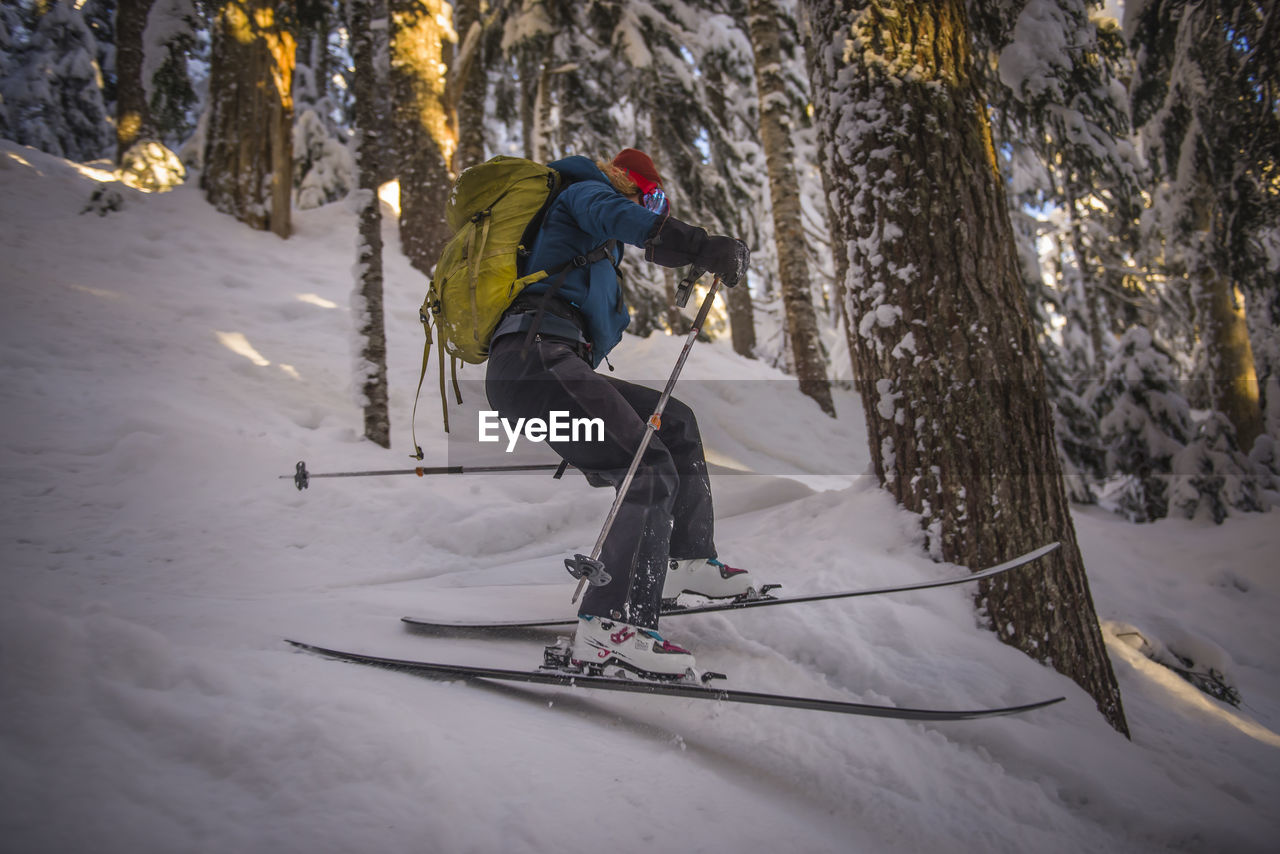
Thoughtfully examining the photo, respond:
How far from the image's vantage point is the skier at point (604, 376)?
7.45ft

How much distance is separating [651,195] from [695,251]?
1.56ft

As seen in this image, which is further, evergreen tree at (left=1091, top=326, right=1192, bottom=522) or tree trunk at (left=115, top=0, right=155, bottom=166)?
tree trunk at (left=115, top=0, right=155, bottom=166)

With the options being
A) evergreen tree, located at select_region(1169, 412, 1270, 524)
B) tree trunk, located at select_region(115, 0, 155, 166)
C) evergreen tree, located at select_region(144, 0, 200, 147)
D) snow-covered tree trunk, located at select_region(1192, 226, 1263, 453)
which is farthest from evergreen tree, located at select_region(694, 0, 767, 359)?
tree trunk, located at select_region(115, 0, 155, 166)

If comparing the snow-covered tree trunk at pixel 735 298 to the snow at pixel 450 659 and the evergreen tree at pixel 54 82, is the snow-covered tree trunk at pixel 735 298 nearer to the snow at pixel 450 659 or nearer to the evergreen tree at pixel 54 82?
the snow at pixel 450 659

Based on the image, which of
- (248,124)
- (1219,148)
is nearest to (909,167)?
(1219,148)

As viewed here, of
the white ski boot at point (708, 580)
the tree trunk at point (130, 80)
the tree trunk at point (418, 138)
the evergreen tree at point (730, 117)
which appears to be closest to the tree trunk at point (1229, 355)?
the evergreen tree at point (730, 117)

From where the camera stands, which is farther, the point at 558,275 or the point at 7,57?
the point at 7,57

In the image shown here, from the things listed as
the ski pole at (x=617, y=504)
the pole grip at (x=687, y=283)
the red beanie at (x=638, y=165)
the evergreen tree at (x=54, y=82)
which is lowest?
the ski pole at (x=617, y=504)

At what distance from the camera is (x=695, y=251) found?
2338 millimetres

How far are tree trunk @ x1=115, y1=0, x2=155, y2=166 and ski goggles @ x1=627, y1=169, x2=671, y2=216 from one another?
1136 centimetres

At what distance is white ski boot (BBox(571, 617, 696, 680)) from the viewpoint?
7.26 feet

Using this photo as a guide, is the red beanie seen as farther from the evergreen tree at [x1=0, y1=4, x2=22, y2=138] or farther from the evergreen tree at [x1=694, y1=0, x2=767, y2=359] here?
the evergreen tree at [x1=0, y1=4, x2=22, y2=138]

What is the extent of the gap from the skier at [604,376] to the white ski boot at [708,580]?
43 centimetres

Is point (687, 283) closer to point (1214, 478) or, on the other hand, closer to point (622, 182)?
point (622, 182)
